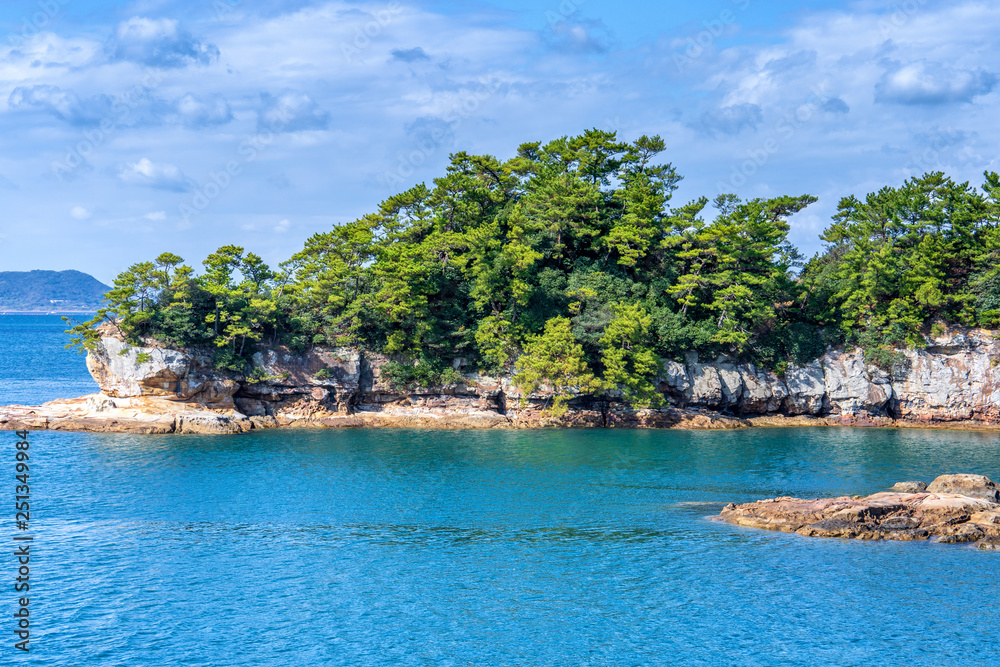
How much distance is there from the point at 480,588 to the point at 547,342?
30.2 metres

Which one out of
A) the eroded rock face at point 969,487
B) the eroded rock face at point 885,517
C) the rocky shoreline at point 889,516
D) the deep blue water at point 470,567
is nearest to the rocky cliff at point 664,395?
the deep blue water at point 470,567

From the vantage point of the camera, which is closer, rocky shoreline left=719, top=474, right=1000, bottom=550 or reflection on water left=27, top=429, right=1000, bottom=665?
reflection on water left=27, top=429, right=1000, bottom=665

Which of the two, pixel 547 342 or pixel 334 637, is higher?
pixel 547 342

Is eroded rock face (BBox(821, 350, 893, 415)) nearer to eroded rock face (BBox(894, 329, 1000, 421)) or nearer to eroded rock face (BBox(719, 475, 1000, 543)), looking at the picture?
eroded rock face (BBox(894, 329, 1000, 421))

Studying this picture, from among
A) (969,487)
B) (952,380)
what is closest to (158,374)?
(969,487)

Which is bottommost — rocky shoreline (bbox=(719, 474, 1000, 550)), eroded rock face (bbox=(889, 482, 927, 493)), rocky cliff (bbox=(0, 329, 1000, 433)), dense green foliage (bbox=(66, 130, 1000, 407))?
rocky shoreline (bbox=(719, 474, 1000, 550))

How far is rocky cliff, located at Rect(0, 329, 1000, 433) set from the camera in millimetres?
53031

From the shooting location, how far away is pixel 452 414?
54688mm

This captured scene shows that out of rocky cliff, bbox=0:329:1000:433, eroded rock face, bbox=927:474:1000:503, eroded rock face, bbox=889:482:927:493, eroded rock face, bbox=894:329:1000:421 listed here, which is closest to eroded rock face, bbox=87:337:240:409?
rocky cliff, bbox=0:329:1000:433

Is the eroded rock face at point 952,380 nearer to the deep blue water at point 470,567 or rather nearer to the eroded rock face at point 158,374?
the deep blue water at point 470,567

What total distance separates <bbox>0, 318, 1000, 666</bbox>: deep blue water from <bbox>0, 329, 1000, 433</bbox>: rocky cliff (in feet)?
33.7

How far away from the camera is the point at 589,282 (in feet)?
187

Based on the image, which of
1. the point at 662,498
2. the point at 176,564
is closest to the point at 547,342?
the point at 662,498

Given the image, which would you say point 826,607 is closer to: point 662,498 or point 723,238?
point 662,498
